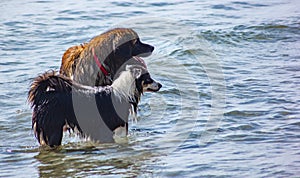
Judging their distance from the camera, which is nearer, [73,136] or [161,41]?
[73,136]

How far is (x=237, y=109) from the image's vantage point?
26.5 ft

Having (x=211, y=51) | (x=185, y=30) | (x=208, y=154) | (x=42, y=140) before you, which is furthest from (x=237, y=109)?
(x=185, y=30)

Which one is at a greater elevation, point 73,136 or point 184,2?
point 184,2

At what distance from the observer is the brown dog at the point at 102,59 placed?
24.3 ft

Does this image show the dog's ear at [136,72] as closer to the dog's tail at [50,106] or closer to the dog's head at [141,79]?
the dog's head at [141,79]

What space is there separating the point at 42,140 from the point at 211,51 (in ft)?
15.0

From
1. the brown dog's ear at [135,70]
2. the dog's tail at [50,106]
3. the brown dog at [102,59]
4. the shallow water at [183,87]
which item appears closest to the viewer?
the shallow water at [183,87]

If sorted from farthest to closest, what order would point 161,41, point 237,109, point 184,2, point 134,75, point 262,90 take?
1. point 184,2
2. point 161,41
3. point 262,90
4. point 237,109
5. point 134,75

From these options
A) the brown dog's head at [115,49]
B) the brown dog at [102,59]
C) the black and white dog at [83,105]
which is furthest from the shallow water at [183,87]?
the brown dog's head at [115,49]

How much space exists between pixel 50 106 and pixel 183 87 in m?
2.77

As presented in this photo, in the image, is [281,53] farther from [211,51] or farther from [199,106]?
[199,106]

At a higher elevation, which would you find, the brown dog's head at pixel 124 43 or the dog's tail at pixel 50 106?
the brown dog's head at pixel 124 43

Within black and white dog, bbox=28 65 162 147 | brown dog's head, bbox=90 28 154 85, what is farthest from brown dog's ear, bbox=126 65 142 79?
brown dog's head, bbox=90 28 154 85

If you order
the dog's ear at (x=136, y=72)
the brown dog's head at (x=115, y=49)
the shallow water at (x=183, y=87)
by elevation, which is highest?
the brown dog's head at (x=115, y=49)
